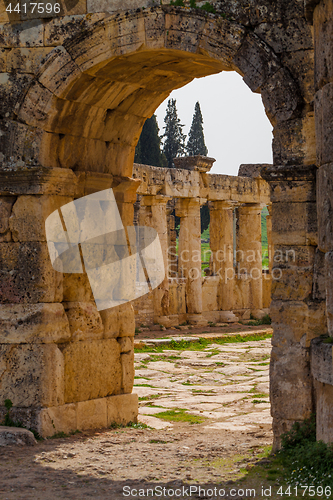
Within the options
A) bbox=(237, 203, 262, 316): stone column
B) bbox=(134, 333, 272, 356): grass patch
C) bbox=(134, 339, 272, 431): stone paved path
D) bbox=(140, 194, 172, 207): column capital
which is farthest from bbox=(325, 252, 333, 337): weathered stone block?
bbox=(237, 203, 262, 316): stone column

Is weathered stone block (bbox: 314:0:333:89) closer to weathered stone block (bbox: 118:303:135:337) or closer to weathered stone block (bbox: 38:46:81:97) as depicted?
weathered stone block (bbox: 38:46:81:97)

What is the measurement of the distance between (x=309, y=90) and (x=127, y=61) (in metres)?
1.89

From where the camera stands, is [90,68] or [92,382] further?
[92,382]

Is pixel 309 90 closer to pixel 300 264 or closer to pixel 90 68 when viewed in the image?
pixel 300 264

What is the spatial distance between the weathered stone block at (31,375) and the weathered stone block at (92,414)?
33cm

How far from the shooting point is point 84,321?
7191 millimetres

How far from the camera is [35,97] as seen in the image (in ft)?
22.4

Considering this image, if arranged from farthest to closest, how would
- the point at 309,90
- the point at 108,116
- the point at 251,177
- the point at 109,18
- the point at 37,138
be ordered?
the point at 251,177 < the point at 108,116 < the point at 37,138 < the point at 109,18 < the point at 309,90

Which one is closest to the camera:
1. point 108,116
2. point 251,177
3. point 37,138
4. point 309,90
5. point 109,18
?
point 309,90

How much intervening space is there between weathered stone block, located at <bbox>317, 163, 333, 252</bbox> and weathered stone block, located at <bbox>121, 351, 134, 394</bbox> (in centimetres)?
335

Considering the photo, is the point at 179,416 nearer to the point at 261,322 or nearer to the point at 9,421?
the point at 9,421

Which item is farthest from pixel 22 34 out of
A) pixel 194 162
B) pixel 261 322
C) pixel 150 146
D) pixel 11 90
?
pixel 150 146

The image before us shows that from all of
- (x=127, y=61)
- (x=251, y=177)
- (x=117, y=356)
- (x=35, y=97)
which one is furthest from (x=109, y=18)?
(x=251, y=177)

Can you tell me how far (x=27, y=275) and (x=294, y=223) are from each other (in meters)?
2.72
